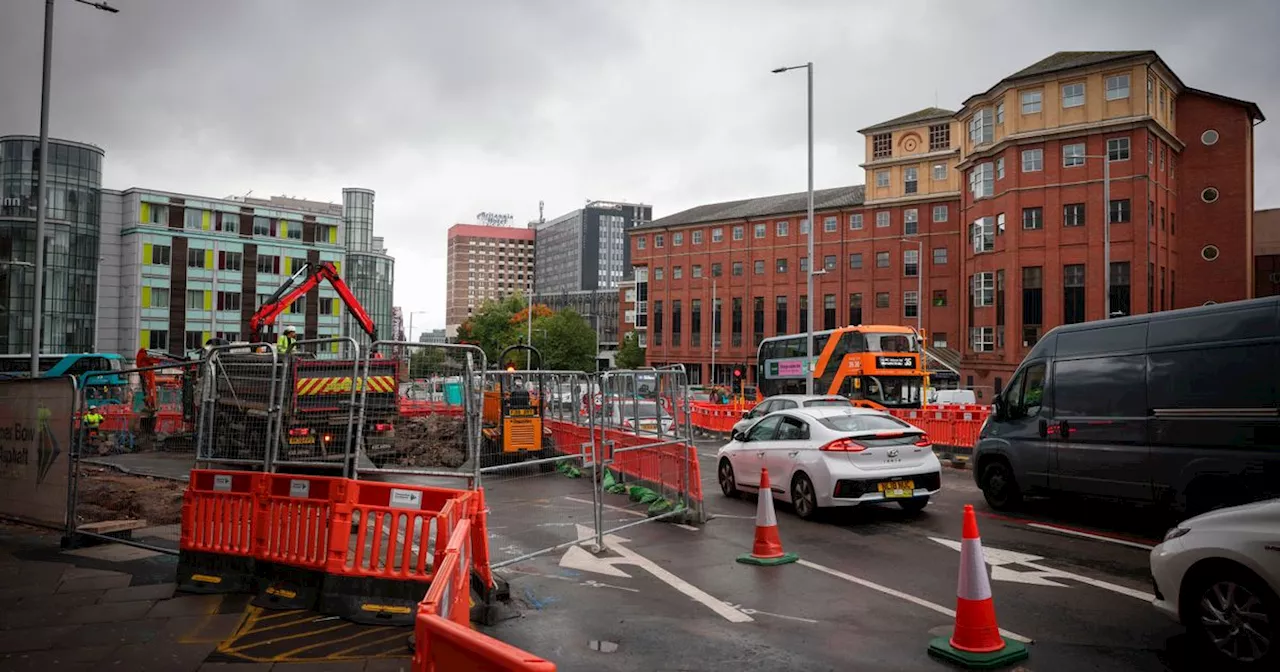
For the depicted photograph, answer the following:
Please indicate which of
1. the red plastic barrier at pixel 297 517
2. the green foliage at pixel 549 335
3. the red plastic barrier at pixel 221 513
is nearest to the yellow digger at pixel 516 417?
the red plastic barrier at pixel 221 513

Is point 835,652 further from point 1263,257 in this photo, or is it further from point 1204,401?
point 1263,257

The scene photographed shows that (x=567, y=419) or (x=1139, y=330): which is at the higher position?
(x=1139, y=330)

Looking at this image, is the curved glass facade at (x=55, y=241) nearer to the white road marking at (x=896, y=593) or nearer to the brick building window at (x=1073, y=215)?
the white road marking at (x=896, y=593)

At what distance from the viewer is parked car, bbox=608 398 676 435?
1284cm

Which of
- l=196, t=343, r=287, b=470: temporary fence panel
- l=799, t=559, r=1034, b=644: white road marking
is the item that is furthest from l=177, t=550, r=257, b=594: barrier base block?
l=799, t=559, r=1034, b=644: white road marking

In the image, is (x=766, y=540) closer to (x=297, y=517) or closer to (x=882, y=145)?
(x=297, y=517)

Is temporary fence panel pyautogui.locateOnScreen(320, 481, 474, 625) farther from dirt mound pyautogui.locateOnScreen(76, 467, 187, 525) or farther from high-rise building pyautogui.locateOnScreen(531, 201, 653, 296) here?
high-rise building pyautogui.locateOnScreen(531, 201, 653, 296)

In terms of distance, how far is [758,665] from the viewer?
17.9ft

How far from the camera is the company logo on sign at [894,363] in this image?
27.8 metres

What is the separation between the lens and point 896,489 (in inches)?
420

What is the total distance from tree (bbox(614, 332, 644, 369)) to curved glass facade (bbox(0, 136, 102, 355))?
163 feet

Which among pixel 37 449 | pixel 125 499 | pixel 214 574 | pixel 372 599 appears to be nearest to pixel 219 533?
pixel 214 574

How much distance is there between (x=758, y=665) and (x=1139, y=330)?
7079mm

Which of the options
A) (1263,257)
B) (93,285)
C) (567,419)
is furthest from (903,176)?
(93,285)
